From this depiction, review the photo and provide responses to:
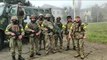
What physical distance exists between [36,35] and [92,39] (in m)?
6.95

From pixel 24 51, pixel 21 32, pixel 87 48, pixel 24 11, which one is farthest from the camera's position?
pixel 24 11

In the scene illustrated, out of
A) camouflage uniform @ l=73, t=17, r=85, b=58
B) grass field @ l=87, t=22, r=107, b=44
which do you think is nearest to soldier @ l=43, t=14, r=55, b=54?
camouflage uniform @ l=73, t=17, r=85, b=58

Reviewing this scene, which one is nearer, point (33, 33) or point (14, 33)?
point (14, 33)

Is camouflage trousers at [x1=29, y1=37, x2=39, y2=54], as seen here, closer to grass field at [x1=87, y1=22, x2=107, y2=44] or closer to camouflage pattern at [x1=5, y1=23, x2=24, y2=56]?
camouflage pattern at [x1=5, y1=23, x2=24, y2=56]

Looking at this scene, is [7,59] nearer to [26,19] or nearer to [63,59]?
[63,59]

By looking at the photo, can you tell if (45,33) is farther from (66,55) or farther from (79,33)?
(79,33)

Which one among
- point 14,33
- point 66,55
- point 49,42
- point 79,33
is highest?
point 14,33

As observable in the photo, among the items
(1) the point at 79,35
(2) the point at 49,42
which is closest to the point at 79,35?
(1) the point at 79,35

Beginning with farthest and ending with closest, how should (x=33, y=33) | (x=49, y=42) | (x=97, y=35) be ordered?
(x=97, y=35) < (x=49, y=42) < (x=33, y=33)

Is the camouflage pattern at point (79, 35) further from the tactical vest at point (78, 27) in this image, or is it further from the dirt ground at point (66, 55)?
the dirt ground at point (66, 55)

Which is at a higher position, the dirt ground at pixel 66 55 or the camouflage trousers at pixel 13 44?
the camouflage trousers at pixel 13 44

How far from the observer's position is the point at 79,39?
1275 centimetres

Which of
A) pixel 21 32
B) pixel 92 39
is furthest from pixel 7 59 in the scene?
pixel 92 39

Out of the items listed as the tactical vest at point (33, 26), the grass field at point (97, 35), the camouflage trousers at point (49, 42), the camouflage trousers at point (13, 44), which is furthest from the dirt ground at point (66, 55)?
the grass field at point (97, 35)
